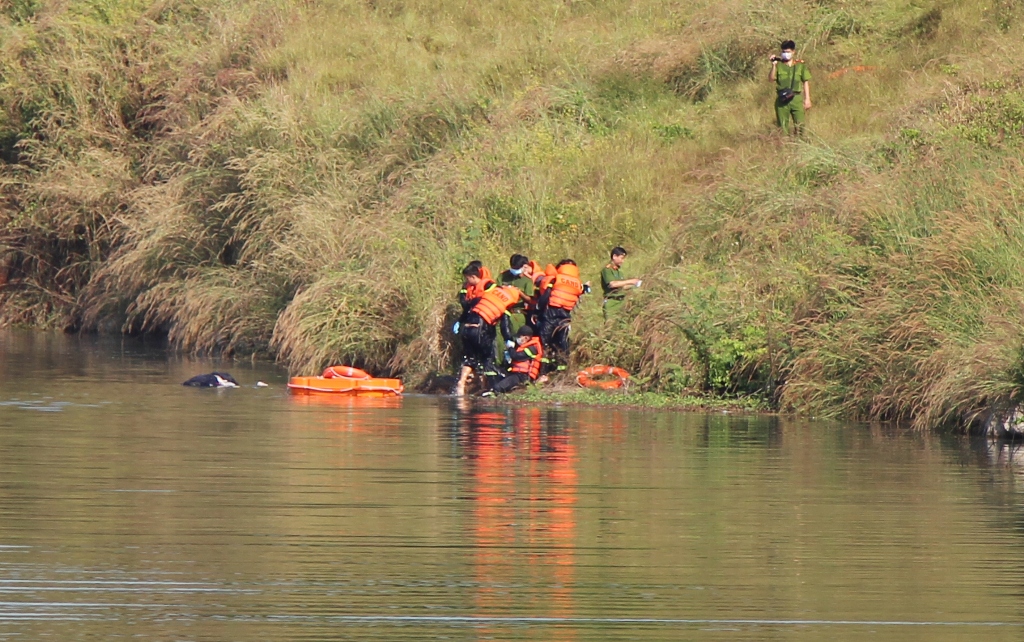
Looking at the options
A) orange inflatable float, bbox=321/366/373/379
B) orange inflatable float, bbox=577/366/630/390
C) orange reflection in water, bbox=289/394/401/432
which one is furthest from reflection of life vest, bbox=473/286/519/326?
orange inflatable float, bbox=321/366/373/379

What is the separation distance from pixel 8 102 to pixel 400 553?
1192 inches

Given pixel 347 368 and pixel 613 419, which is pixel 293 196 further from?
pixel 613 419

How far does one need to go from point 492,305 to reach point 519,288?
993 millimetres

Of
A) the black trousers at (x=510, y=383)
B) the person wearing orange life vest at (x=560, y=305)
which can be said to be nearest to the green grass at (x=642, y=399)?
the black trousers at (x=510, y=383)

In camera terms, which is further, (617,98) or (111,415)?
(617,98)

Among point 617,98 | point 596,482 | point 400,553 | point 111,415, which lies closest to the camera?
point 400,553

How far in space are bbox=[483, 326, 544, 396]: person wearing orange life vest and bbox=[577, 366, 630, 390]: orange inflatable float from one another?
0.62 metres

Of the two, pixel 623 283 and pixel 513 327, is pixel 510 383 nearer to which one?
pixel 513 327

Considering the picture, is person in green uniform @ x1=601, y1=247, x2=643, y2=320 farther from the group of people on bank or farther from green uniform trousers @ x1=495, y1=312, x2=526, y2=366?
green uniform trousers @ x1=495, y1=312, x2=526, y2=366

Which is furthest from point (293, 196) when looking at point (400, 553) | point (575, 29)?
point (400, 553)

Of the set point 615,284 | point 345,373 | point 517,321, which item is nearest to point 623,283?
point 615,284

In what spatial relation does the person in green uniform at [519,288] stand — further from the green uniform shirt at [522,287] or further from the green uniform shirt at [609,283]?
the green uniform shirt at [609,283]

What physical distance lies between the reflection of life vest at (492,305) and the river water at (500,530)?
10.3 feet

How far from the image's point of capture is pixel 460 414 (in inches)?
810
